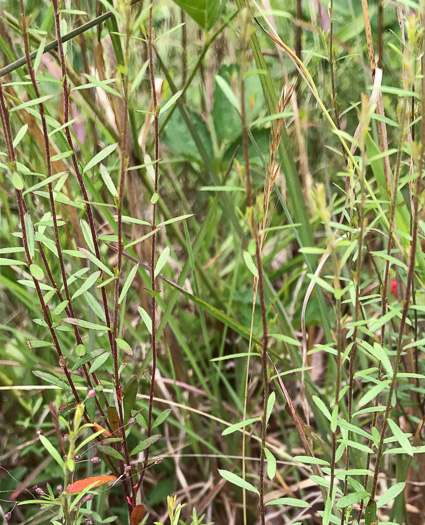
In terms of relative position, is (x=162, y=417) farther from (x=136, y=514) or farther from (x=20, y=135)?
(x=20, y=135)

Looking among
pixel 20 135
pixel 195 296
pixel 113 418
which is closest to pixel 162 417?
pixel 113 418

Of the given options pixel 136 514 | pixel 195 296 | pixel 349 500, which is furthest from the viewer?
pixel 195 296

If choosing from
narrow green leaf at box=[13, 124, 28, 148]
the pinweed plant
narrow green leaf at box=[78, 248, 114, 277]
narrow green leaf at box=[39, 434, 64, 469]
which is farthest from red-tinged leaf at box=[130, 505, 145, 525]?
narrow green leaf at box=[13, 124, 28, 148]

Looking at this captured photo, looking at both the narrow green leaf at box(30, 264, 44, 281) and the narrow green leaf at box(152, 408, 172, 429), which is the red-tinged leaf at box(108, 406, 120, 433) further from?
the narrow green leaf at box(30, 264, 44, 281)

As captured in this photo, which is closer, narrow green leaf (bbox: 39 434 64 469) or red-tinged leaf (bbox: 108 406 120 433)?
narrow green leaf (bbox: 39 434 64 469)

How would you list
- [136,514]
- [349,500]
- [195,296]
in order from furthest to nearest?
[195,296]
[136,514]
[349,500]

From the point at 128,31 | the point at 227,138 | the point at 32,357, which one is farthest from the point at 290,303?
the point at 128,31

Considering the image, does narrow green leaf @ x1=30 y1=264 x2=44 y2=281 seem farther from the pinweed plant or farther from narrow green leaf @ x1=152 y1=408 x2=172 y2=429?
narrow green leaf @ x1=152 y1=408 x2=172 y2=429

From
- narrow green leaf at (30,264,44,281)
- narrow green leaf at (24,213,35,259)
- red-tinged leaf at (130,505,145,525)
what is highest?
narrow green leaf at (24,213,35,259)

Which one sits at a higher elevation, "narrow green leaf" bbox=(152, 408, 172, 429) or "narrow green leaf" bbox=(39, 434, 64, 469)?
"narrow green leaf" bbox=(39, 434, 64, 469)
